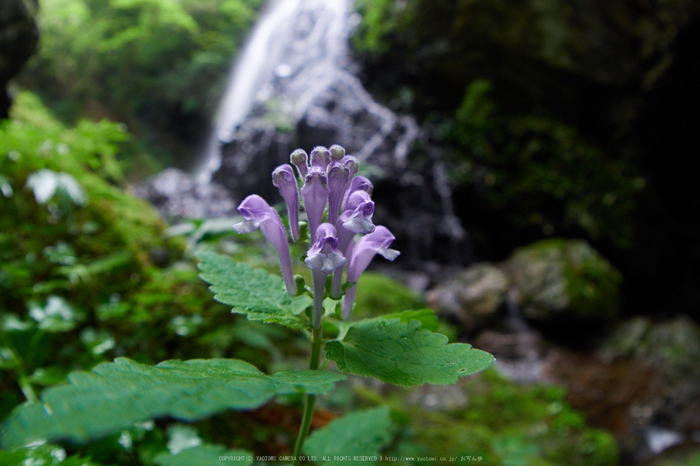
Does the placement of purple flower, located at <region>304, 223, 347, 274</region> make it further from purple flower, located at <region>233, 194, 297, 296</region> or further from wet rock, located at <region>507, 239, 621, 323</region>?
wet rock, located at <region>507, 239, 621, 323</region>

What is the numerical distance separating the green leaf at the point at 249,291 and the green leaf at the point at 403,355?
15 cm

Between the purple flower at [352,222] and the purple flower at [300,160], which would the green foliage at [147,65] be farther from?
the purple flower at [352,222]

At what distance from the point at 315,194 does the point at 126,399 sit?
0.62m

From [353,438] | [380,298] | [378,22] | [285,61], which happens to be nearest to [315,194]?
[353,438]

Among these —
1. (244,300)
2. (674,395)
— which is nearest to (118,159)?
Answer: (244,300)

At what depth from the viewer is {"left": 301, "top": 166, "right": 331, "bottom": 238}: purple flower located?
37.0 inches

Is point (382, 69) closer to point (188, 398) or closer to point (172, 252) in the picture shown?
point (172, 252)

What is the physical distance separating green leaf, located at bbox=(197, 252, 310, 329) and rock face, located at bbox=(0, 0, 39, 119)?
14.6 feet

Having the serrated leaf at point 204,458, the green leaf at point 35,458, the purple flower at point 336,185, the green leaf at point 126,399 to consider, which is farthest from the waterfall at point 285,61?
the green leaf at point 126,399

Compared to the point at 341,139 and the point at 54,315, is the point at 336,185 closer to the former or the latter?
the point at 54,315

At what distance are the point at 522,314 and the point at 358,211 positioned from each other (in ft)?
20.1

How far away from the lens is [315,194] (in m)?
0.96

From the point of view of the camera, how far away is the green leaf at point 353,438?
113 centimetres

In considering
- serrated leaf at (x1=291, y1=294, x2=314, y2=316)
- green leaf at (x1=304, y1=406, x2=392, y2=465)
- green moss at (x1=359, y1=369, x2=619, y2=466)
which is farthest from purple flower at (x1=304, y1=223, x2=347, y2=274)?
green moss at (x1=359, y1=369, x2=619, y2=466)
